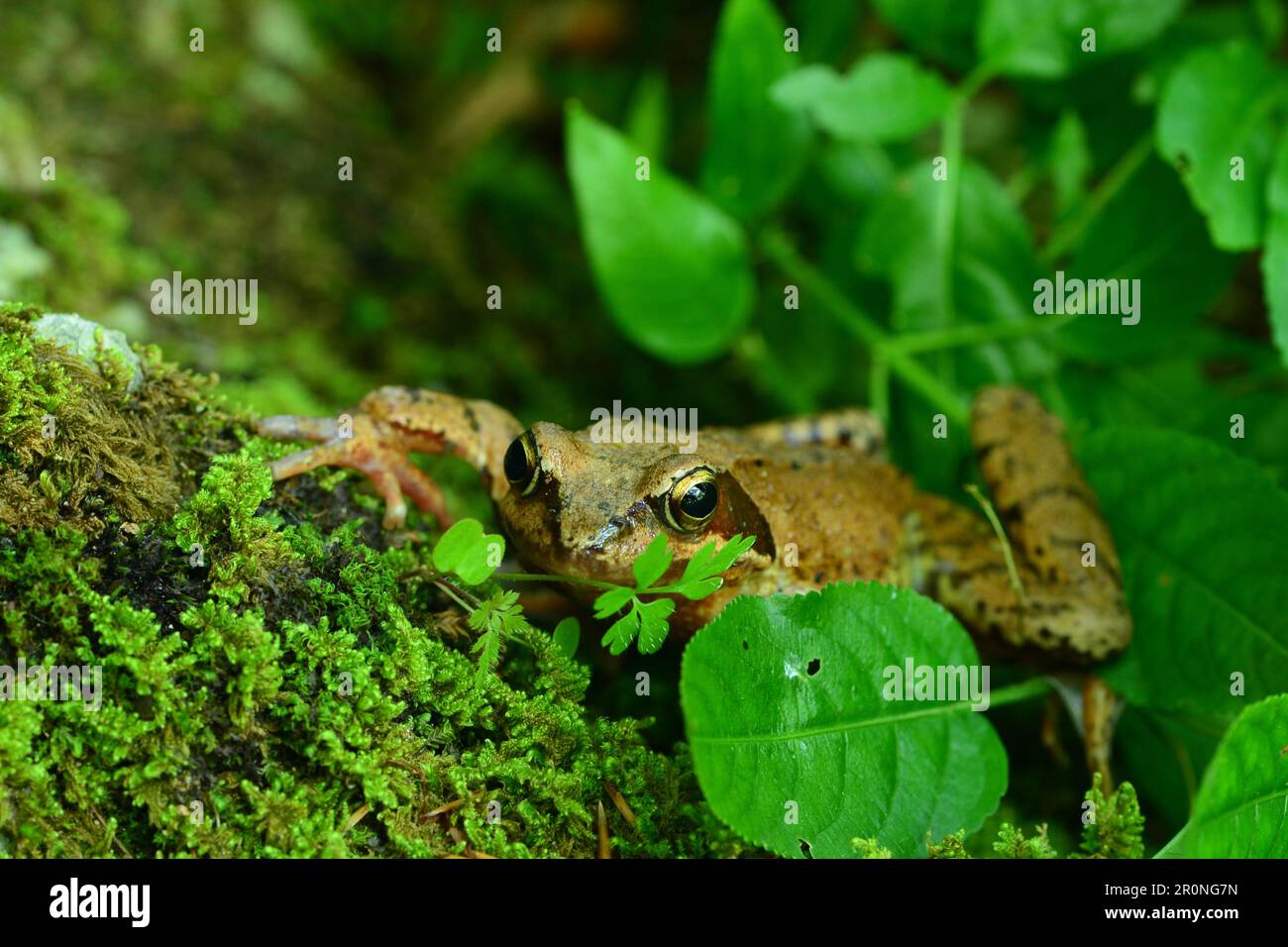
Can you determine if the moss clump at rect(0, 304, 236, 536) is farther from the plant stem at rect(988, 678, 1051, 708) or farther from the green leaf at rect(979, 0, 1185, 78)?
the green leaf at rect(979, 0, 1185, 78)

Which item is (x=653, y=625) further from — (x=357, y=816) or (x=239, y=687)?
(x=239, y=687)

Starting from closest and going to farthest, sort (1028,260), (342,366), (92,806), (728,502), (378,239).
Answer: (92,806) → (728,502) → (1028,260) → (342,366) → (378,239)

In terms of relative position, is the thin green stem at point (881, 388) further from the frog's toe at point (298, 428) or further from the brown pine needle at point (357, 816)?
the brown pine needle at point (357, 816)

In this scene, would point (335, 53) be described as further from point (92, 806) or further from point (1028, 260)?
point (92, 806)

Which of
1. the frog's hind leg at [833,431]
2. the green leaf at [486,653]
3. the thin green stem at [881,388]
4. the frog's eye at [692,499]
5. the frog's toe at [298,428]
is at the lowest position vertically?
the green leaf at [486,653]

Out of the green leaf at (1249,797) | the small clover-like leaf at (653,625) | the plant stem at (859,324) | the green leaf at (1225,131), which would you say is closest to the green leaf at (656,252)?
the plant stem at (859,324)
